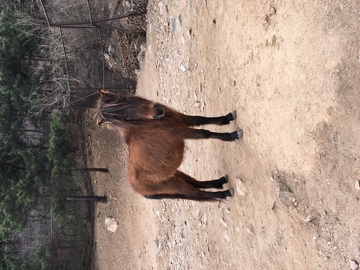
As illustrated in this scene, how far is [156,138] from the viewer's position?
11.0 feet

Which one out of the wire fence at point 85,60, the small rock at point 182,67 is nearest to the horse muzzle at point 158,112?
the small rock at point 182,67

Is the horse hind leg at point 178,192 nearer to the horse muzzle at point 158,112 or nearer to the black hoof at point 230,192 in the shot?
the black hoof at point 230,192

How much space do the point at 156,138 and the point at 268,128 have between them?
3.17ft

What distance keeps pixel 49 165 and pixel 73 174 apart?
50cm

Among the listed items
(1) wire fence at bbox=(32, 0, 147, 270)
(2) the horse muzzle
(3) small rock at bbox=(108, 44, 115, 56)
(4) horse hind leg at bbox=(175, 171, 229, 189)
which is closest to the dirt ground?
(4) horse hind leg at bbox=(175, 171, 229, 189)

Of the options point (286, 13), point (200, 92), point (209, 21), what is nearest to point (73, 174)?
point (200, 92)

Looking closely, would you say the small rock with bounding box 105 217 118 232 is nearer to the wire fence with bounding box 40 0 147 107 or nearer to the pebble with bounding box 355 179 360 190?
the wire fence with bounding box 40 0 147 107

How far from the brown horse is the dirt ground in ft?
1.15

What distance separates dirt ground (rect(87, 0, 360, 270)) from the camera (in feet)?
7.45

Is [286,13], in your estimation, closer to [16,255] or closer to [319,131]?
[319,131]

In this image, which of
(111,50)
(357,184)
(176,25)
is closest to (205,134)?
(357,184)

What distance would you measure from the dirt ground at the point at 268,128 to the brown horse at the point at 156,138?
1.15 feet

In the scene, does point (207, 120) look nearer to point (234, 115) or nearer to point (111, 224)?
point (234, 115)

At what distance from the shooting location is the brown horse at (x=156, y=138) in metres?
3.10
